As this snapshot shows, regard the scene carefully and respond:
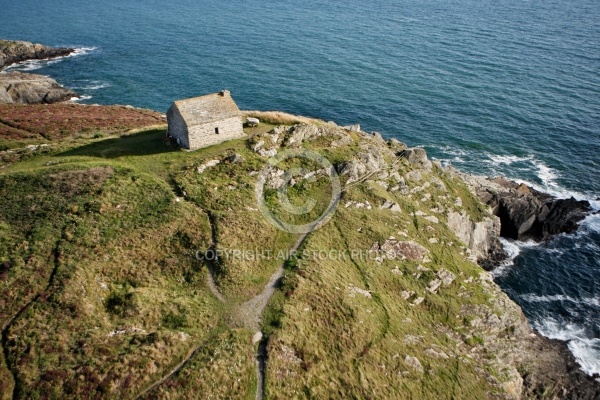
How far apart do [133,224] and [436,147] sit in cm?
7045

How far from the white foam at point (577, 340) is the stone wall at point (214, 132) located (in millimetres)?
46677

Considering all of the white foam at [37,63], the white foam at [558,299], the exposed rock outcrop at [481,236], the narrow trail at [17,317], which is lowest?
the white foam at [37,63]

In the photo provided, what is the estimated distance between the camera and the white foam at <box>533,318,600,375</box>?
50406 millimetres

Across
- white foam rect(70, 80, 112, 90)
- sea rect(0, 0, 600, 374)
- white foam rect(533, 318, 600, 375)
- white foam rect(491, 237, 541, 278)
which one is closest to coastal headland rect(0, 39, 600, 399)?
white foam rect(491, 237, 541, 278)

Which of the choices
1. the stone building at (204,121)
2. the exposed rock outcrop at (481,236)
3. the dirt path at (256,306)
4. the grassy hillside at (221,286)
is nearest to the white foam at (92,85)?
the grassy hillside at (221,286)

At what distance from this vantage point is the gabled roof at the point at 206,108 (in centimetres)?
5562

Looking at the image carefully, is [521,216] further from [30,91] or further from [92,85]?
[92,85]

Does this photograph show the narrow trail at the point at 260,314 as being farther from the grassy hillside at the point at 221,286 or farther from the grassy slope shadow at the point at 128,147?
the grassy slope shadow at the point at 128,147

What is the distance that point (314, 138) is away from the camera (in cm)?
6272

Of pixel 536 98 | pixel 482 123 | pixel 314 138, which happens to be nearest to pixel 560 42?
pixel 536 98

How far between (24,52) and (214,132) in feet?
392

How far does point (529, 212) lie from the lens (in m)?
71.7

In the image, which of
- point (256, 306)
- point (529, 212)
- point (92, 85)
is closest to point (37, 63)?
point (92, 85)

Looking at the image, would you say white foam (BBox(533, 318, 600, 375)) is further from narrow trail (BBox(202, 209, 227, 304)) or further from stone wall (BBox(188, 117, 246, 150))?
stone wall (BBox(188, 117, 246, 150))
